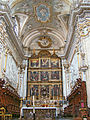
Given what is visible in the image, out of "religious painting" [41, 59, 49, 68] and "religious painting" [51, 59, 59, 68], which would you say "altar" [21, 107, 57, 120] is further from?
"religious painting" [51, 59, 59, 68]

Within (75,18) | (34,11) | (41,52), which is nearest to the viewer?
(75,18)

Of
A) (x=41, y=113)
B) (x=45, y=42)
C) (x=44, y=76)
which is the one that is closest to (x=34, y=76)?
(x=44, y=76)

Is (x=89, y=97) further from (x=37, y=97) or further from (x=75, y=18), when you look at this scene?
(x=37, y=97)

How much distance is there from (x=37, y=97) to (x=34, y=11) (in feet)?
32.8

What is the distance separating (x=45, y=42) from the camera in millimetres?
23281

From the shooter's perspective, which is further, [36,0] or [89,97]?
[36,0]

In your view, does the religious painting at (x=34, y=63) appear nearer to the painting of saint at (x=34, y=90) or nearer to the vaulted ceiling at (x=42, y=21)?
the vaulted ceiling at (x=42, y=21)

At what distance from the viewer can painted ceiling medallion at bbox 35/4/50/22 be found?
60.8 ft

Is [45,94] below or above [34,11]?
below

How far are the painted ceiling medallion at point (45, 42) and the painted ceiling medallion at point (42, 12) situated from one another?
3144 mm

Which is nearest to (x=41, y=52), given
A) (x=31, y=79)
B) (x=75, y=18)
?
(x=31, y=79)

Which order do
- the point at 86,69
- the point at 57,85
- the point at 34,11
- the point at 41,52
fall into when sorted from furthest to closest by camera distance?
the point at 41,52 → the point at 57,85 → the point at 34,11 → the point at 86,69

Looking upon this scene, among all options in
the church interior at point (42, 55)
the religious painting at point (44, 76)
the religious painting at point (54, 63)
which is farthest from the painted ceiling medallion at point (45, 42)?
the religious painting at point (44, 76)

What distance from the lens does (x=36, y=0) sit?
17.6 meters
